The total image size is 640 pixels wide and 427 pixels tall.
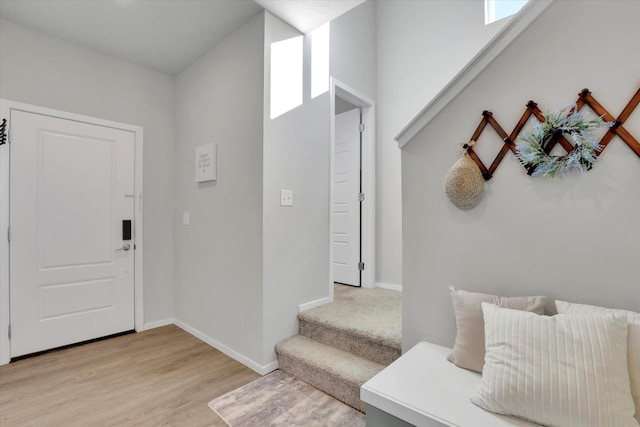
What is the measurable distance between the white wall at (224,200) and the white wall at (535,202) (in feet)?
4.06

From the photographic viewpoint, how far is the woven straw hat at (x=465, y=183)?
1.49m

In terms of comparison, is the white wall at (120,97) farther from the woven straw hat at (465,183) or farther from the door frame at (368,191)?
the woven straw hat at (465,183)

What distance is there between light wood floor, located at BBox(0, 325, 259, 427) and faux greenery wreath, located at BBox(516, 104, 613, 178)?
2.14 meters

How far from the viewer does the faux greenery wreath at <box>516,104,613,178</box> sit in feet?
4.00

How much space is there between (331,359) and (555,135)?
1831mm

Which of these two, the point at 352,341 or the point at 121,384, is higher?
the point at 352,341

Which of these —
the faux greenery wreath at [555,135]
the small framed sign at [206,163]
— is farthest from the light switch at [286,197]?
the faux greenery wreath at [555,135]

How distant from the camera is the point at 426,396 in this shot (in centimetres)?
122

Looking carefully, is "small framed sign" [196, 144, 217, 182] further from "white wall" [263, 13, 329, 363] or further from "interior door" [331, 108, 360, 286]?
"interior door" [331, 108, 360, 286]

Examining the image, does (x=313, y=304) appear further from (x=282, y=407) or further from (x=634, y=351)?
(x=634, y=351)

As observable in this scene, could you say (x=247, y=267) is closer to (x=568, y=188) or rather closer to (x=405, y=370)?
(x=405, y=370)

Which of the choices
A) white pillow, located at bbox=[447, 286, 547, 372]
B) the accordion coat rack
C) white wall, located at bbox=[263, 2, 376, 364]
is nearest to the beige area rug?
white wall, located at bbox=[263, 2, 376, 364]

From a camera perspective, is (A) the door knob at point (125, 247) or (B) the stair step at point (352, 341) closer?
(B) the stair step at point (352, 341)

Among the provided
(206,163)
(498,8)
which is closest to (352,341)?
(206,163)
